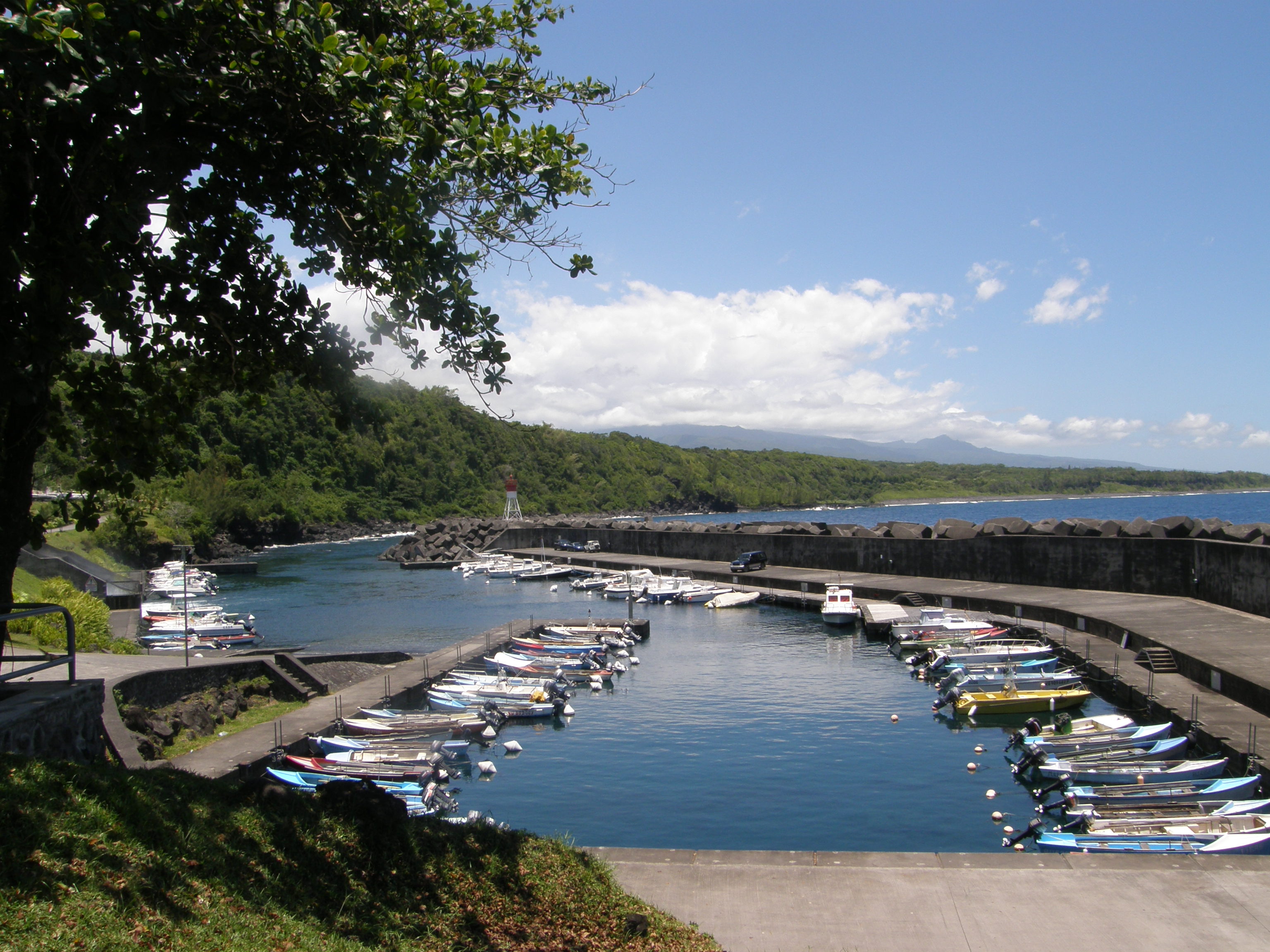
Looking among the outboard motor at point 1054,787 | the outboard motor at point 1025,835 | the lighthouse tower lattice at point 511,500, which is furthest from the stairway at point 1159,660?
the lighthouse tower lattice at point 511,500

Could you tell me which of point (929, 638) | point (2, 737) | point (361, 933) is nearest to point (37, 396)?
point (2, 737)

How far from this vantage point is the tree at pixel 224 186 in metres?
5.54

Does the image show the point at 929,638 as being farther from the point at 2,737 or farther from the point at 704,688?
the point at 2,737

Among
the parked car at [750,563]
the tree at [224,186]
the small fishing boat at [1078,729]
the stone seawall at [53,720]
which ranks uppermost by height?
Answer: the tree at [224,186]

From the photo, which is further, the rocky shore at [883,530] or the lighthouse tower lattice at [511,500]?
the lighthouse tower lattice at [511,500]

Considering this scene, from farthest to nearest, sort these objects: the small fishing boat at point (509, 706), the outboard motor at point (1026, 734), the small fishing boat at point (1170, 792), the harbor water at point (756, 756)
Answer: the small fishing boat at point (509, 706)
the outboard motor at point (1026, 734)
the harbor water at point (756, 756)
the small fishing boat at point (1170, 792)

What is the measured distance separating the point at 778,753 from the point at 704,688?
6.01 m

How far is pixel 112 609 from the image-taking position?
35.9m

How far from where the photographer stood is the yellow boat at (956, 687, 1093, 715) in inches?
750

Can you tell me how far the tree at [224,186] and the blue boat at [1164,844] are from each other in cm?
976

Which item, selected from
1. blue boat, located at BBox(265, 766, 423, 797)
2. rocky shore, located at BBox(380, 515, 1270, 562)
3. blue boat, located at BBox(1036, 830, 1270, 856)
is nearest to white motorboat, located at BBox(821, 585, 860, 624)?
rocky shore, located at BBox(380, 515, 1270, 562)

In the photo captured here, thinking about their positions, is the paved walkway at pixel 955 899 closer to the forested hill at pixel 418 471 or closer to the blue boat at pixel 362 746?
the blue boat at pixel 362 746

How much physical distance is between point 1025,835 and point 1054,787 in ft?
7.37

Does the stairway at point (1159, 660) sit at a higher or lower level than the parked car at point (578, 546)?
higher
